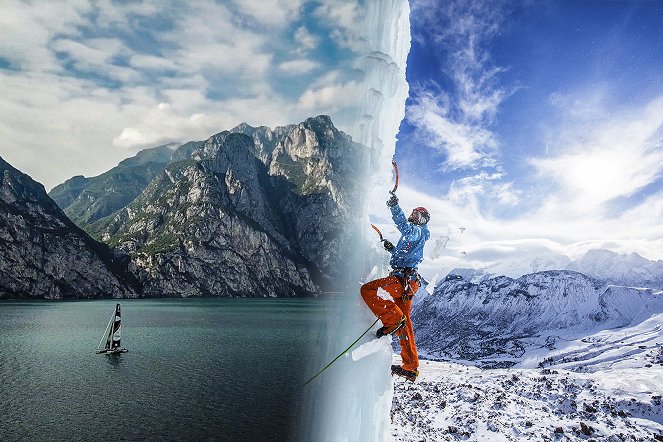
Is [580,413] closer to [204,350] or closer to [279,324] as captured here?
[204,350]

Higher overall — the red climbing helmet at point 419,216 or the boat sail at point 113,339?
the red climbing helmet at point 419,216

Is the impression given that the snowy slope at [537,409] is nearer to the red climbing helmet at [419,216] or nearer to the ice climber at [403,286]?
the ice climber at [403,286]

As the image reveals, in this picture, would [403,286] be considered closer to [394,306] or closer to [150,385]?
[394,306]

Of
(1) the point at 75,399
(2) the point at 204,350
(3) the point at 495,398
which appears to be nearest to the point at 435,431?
(3) the point at 495,398

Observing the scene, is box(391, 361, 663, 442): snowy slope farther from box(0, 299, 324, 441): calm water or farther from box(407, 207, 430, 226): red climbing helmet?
box(407, 207, 430, 226): red climbing helmet

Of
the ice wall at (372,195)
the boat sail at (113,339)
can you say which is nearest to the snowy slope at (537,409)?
the ice wall at (372,195)

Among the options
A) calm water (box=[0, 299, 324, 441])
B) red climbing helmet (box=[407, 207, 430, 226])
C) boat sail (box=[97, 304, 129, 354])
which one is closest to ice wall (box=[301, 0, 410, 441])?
red climbing helmet (box=[407, 207, 430, 226])
